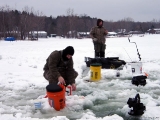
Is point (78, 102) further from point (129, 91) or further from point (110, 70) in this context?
point (110, 70)

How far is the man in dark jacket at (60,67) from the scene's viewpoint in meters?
4.08

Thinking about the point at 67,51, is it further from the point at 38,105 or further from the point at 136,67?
the point at 136,67

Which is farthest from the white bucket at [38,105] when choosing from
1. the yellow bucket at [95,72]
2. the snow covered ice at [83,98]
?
the yellow bucket at [95,72]

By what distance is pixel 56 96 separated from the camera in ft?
11.8

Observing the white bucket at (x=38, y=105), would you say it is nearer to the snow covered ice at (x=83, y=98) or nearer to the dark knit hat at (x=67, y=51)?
the snow covered ice at (x=83, y=98)

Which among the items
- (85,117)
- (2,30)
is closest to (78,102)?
(85,117)

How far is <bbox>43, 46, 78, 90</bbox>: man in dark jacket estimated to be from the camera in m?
4.08

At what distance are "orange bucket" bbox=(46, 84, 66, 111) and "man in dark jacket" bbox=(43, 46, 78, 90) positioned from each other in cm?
39

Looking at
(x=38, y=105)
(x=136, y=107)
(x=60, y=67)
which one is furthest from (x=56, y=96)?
(x=136, y=107)

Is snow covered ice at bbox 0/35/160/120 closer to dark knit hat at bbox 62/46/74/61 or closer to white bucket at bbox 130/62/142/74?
white bucket at bbox 130/62/142/74

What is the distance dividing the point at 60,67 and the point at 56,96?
1023 millimetres

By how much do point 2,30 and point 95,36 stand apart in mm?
40008

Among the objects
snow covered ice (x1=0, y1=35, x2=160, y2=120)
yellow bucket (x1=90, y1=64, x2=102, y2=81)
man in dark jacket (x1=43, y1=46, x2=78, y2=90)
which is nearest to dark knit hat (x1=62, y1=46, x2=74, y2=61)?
man in dark jacket (x1=43, y1=46, x2=78, y2=90)

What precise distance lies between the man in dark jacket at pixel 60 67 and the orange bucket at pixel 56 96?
0.39 meters
